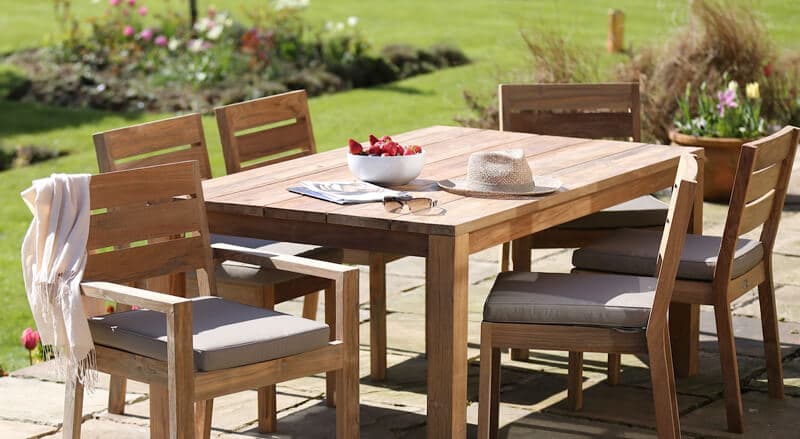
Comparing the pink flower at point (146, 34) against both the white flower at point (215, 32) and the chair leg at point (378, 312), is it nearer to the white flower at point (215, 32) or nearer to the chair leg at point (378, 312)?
the white flower at point (215, 32)

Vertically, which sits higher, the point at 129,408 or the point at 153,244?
the point at 153,244

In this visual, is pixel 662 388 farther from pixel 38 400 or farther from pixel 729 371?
pixel 38 400

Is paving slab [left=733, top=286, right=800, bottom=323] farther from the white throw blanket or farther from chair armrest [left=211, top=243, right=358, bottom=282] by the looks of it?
the white throw blanket

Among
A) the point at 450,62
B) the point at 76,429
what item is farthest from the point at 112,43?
the point at 76,429

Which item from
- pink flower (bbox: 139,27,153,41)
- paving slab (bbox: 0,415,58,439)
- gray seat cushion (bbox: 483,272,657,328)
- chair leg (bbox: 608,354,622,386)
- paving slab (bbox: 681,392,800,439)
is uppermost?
A: pink flower (bbox: 139,27,153,41)

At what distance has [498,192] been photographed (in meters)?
3.80

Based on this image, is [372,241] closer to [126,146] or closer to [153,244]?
[153,244]

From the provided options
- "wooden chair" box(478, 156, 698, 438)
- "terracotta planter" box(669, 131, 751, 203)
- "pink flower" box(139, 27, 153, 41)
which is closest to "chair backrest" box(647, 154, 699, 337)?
"wooden chair" box(478, 156, 698, 438)

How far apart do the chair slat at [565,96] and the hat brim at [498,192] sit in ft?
4.43

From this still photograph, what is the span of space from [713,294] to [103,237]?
6.00 feet

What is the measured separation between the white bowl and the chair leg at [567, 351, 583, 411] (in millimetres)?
763

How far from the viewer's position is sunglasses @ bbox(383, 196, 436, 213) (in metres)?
3.57

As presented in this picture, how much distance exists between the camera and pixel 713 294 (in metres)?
3.96

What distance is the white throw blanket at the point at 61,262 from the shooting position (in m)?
3.31
